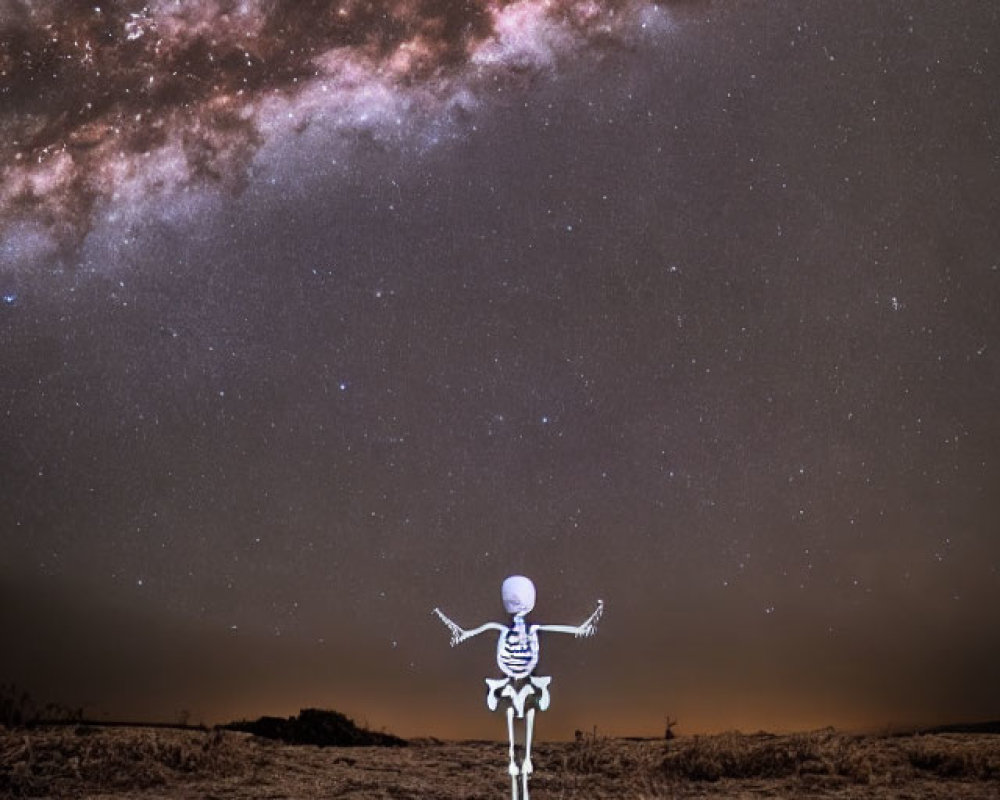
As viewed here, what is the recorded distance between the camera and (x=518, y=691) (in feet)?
35.2

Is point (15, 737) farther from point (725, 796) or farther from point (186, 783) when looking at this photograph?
point (725, 796)

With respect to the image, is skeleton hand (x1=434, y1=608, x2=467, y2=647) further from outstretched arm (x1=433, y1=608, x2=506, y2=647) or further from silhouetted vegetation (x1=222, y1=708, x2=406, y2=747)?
silhouetted vegetation (x1=222, y1=708, x2=406, y2=747)

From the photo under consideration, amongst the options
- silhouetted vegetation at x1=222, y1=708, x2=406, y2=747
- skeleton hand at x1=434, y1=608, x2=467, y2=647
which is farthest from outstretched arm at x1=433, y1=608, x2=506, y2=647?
silhouetted vegetation at x1=222, y1=708, x2=406, y2=747

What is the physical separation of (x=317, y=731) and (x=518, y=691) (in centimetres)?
1171

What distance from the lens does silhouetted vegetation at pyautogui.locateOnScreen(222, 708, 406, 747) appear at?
20.8 m

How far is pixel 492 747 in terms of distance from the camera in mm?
19078

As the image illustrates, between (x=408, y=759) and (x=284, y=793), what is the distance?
11.5ft

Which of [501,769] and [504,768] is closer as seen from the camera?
[501,769]

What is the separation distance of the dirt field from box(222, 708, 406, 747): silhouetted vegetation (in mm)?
2880

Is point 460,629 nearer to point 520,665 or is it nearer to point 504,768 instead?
point 520,665

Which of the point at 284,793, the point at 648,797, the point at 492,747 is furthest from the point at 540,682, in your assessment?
the point at 492,747

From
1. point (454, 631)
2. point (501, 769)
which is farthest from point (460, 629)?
point (501, 769)

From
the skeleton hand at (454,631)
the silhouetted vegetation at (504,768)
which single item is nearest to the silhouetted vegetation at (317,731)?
the silhouetted vegetation at (504,768)

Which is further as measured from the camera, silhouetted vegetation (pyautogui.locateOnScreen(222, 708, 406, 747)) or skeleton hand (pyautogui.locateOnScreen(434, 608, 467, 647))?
silhouetted vegetation (pyautogui.locateOnScreen(222, 708, 406, 747))
